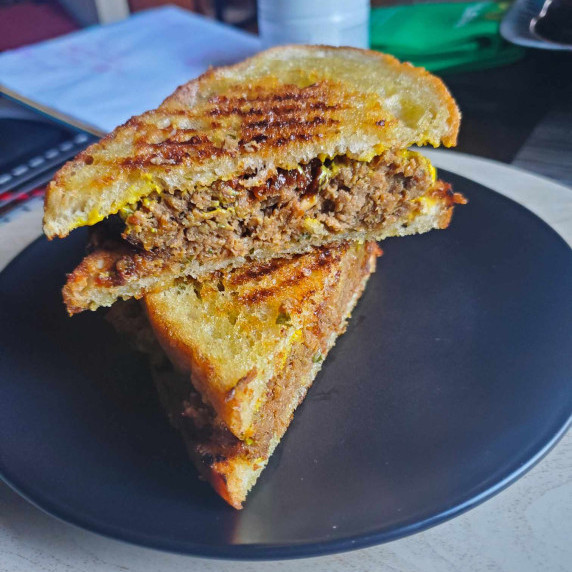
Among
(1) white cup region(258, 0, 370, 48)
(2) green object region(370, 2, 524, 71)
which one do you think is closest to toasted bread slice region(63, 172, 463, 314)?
(1) white cup region(258, 0, 370, 48)

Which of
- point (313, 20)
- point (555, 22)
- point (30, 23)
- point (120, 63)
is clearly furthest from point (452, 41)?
point (30, 23)

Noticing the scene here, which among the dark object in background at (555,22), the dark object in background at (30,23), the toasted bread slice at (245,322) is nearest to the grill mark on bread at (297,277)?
the toasted bread slice at (245,322)

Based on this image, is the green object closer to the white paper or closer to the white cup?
the white cup

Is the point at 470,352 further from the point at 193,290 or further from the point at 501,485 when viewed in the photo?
the point at 193,290

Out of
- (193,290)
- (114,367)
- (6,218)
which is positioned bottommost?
(6,218)

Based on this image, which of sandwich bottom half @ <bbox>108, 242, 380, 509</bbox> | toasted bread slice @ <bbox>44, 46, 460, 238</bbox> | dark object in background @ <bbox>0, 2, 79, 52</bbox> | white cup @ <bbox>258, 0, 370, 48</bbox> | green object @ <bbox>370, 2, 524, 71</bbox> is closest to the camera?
sandwich bottom half @ <bbox>108, 242, 380, 509</bbox>

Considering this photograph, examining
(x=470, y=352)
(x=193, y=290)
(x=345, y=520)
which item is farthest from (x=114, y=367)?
(x=470, y=352)
